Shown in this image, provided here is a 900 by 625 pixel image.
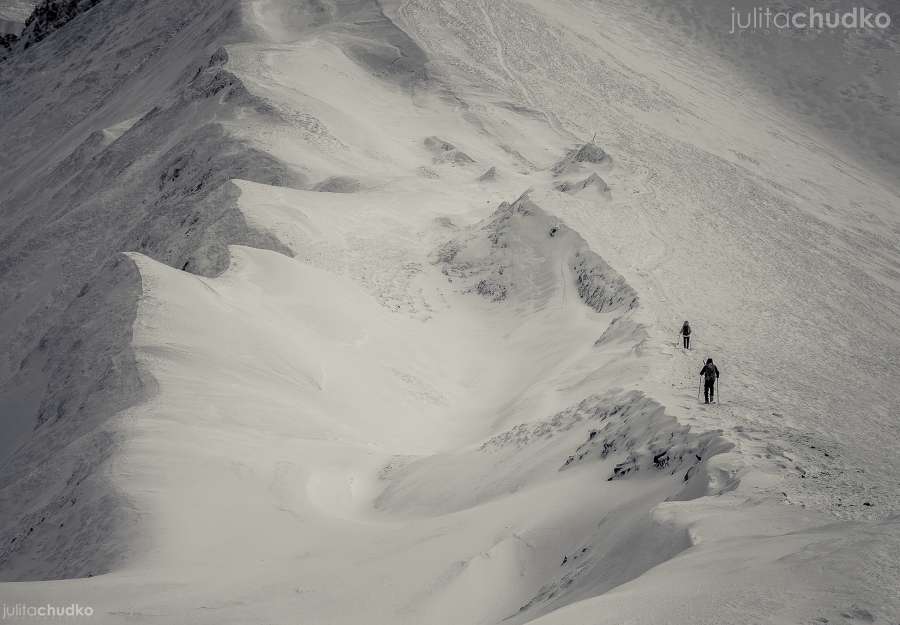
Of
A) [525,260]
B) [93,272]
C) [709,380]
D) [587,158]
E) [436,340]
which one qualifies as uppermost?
[709,380]

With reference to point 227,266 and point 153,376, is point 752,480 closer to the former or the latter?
point 153,376

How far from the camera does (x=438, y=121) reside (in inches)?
2197

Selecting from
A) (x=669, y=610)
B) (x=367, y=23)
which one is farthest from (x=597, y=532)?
(x=367, y=23)

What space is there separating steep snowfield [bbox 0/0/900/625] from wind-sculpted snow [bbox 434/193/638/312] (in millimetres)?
180

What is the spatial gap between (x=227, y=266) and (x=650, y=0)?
63.0m

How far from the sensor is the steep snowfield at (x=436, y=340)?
12516mm

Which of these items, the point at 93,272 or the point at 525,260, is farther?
the point at 93,272

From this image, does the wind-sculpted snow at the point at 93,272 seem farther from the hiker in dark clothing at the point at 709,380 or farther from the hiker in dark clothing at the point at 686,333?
the hiker in dark clothing at the point at 686,333

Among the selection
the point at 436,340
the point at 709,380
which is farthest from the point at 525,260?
the point at 709,380

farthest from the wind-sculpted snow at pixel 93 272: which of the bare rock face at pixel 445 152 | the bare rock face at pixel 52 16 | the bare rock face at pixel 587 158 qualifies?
the bare rock face at pixel 52 16

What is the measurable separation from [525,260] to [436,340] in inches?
262

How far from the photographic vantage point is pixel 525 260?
34.9 metres

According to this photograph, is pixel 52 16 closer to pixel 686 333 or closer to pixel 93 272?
pixel 93 272

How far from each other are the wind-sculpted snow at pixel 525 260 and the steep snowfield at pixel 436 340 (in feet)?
0.59
